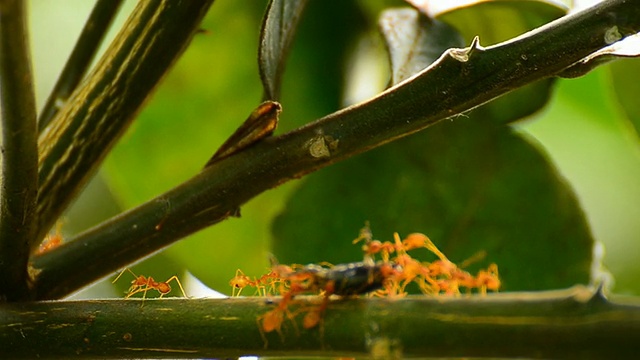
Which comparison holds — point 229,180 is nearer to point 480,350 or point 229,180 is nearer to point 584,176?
point 480,350

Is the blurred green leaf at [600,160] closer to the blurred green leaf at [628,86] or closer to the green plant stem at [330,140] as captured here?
the blurred green leaf at [628,86]

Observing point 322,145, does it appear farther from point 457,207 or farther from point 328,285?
point 457,207

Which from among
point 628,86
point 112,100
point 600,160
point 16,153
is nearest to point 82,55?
point 112,100

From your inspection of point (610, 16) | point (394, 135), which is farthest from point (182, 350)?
point (610, 16)

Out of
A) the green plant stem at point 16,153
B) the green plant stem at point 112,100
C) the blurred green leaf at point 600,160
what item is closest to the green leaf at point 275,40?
the green plant stem at point 112,100

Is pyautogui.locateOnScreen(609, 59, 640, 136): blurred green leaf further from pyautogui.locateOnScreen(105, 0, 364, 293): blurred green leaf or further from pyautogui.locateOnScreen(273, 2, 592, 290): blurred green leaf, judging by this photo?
pyautogui.locateOnScreen(105, 0, 364, 293): blurred green leaf
